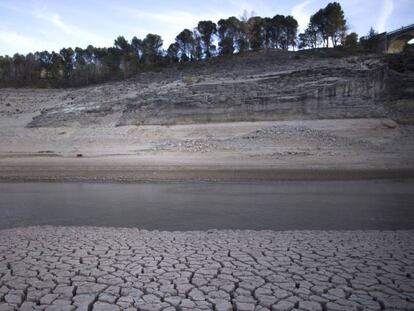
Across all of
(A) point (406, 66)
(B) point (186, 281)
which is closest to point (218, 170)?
(B) point (186, 281)

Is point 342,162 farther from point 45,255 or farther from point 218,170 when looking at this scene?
point 45,255

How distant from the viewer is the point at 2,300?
3.77 meters

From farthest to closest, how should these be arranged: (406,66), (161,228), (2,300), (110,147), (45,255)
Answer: (406,66) → (110,147) → (161,228) → (45,255) → (2,300)

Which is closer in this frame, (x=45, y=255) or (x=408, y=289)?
(x=408, y=289)

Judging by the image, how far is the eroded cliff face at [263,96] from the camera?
23.5 m

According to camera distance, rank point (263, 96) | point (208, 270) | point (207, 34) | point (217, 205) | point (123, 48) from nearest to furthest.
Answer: point (208, 270) < point (217, 205) < point (263, 96) < point (207, 34) < point (123, 48)

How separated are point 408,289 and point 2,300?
429cm

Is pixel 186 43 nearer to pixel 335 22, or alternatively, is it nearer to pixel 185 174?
pixel 335 22

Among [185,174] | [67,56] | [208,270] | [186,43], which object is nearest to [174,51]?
[186,43]

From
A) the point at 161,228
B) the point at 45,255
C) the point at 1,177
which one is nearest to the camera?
the point at 45,255

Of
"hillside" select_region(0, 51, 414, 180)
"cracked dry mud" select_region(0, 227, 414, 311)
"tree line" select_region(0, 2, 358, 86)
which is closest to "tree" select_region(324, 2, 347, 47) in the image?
"tree line" select_region(0, 2, 358, 86)

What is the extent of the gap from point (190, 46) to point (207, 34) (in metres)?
2.63

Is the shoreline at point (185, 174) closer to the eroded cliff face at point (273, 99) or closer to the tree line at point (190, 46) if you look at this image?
the eroded cliff face at point (273, 99)

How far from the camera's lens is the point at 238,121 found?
2469 cm
